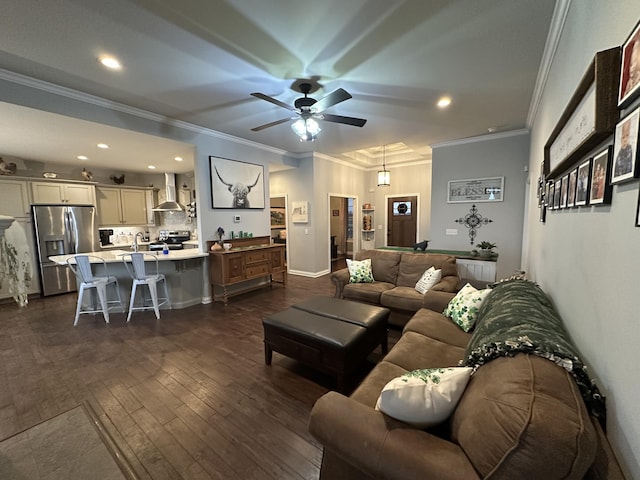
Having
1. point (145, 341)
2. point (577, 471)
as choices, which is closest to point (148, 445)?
point (145, 341)

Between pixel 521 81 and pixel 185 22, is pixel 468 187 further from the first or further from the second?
pixel 185 22

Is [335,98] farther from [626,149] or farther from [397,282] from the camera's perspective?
[397,282]

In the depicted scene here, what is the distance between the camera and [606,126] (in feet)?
3.05

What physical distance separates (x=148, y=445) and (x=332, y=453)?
4.18ft

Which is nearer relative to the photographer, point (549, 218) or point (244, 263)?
point (549, 218)

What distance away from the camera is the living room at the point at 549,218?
834mm

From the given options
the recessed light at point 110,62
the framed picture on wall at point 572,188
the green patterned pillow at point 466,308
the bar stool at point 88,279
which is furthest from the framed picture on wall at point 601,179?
the bar stool at point 88,279

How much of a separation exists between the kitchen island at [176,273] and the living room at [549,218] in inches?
21.1

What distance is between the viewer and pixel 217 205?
14.7 ft

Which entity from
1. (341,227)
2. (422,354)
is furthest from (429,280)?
(341,227)

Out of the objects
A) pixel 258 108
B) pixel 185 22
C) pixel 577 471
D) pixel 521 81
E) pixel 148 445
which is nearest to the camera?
pixel 577 471

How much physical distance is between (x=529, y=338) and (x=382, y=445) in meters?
0.75

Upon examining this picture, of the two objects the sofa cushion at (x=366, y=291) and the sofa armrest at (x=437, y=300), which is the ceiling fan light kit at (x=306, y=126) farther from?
the sofa armrest at (x=437, y=300)

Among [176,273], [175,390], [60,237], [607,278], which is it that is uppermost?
[607,278]
